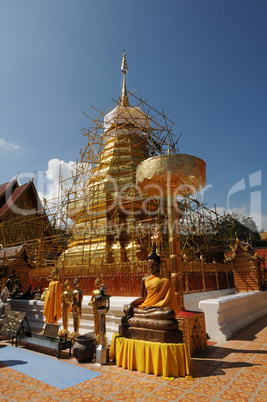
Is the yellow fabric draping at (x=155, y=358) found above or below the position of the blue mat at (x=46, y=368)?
above

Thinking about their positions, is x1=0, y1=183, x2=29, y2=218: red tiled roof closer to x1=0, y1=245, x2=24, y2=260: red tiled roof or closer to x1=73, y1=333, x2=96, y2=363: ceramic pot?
x1=0, y1=245, x2=24, y2=260: red tiled roof

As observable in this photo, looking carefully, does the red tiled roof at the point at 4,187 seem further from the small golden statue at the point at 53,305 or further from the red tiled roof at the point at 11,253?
the small golden statue at the point at 53,305

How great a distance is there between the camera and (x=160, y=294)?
4.30 metres

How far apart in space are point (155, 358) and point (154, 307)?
2.30 ft

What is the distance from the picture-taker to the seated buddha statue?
3938mm

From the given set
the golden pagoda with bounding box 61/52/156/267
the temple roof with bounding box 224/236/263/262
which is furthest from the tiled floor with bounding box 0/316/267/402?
the temple roof with bounding box 224/236/263/262

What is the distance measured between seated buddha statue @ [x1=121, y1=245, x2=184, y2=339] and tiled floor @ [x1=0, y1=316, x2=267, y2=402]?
68 centimetres

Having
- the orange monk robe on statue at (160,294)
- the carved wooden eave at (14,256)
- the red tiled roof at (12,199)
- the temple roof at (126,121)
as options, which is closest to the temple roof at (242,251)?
the temple roof at (126,121)

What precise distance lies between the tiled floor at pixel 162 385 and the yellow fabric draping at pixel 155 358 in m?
0.10

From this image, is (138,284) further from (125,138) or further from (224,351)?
(125,138)

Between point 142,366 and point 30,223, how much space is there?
669 inches

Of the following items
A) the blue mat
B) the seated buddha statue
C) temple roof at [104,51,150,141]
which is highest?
temple roof at [104,51,150,141]

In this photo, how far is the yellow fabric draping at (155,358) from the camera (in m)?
3.68

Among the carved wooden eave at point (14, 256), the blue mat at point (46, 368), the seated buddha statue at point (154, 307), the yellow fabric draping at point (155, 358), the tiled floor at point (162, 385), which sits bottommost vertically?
the blue mat at point (46, 368)
